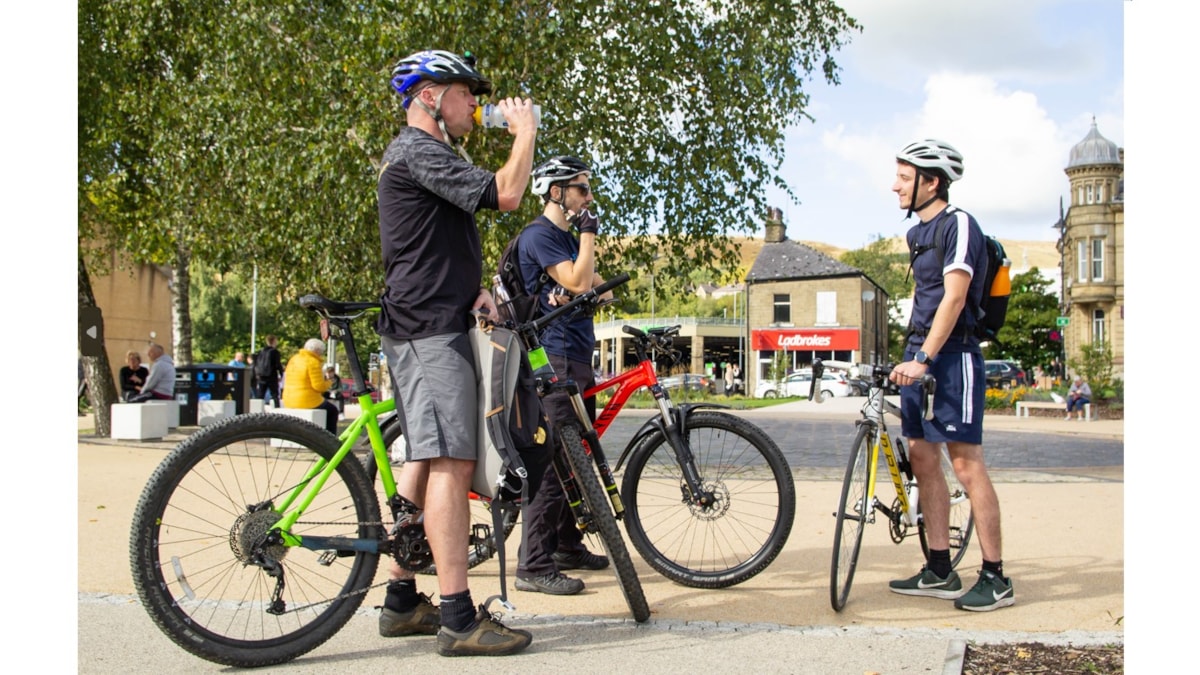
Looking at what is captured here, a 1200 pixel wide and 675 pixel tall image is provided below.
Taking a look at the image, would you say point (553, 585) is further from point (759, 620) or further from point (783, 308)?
point (783, 308)

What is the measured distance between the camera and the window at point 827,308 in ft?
228

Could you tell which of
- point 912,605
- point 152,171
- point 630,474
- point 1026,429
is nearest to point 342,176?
point 152,171

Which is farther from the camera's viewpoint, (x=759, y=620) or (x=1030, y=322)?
(x=1030, y=322)

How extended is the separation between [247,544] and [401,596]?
61cm

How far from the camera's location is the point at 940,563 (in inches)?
192

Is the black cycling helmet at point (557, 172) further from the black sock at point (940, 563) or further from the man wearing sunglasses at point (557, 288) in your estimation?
the black sock at point (940, 563)

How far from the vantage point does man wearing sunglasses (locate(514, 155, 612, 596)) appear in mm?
4824

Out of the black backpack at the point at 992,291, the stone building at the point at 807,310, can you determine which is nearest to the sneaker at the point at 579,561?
the black backpack at the point at 992,291

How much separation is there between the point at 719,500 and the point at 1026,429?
58.4 ft

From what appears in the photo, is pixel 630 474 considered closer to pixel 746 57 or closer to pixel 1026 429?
pixel 746 57

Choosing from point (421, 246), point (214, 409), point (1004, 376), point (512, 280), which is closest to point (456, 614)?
point (421, 246)

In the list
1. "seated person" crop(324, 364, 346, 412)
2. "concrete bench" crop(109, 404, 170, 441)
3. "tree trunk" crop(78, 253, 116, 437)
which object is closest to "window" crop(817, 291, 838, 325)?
"seated person" crop(324, 364, 346, 412)
